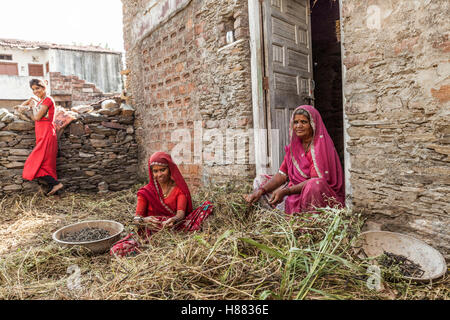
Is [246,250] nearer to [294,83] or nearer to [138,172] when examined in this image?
[294,83]

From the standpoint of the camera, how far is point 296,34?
13.9ft

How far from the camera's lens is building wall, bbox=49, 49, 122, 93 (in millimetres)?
17047

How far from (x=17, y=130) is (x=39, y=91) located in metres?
1.06

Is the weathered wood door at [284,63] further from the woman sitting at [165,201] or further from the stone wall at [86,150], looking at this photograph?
the stone wall at [86,150]

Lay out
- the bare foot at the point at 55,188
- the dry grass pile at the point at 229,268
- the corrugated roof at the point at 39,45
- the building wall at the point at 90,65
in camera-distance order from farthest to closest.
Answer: the building wall at the point at 90,65, the corrugated roof at the point at 39,45, the bare foot at the point at 55,188, the dry grass pile at the point at 229,268

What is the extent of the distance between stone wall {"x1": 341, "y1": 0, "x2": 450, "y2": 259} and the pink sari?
8.0 inches

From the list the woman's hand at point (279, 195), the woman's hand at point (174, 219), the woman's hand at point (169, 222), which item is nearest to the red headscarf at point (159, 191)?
the woman's hand at point (174, 219)

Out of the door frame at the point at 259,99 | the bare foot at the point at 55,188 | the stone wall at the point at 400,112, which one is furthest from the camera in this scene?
the bare foot at the point at 55,188

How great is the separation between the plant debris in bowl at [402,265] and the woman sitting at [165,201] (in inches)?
66.2

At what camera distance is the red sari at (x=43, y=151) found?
549cm

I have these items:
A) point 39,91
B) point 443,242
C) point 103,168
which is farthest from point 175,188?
point 103,168

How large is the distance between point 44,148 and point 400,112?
221 inches

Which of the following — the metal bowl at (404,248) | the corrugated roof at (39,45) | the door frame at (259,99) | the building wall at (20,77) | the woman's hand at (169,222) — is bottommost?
the metal bowl at (404,248)

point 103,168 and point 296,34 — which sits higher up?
point 296,34
